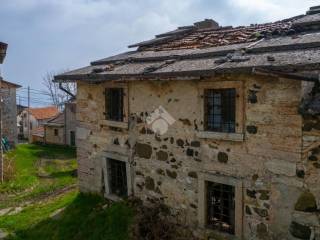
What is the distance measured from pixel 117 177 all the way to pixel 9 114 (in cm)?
2196

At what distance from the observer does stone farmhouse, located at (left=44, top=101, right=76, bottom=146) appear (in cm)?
3312

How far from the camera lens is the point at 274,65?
240 inches

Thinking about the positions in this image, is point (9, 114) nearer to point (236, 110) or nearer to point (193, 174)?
point (193, 174)

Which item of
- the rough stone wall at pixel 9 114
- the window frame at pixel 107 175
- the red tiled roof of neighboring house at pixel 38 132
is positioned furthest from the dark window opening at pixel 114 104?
the red tiled roof of neighboring house at pixel 38 132

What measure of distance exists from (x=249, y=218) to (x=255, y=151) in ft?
4.28

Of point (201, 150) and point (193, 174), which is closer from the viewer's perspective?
point (201, 150)

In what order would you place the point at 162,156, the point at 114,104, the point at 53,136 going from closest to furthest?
the point at 162,156
the point at 114,104
the point at 53,136

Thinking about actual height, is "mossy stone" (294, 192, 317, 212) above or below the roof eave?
below

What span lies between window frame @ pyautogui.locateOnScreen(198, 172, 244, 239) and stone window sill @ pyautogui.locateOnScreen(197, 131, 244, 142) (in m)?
0.76

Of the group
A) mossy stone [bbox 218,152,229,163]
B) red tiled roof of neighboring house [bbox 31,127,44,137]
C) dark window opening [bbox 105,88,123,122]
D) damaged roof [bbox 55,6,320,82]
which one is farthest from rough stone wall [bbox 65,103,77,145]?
mossy stone [bbox 218,152,229,163]

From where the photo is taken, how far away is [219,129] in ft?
25.1

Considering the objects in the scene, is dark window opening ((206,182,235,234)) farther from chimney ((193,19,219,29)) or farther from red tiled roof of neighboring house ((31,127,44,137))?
red tiled roof of neighboring house ((31,127,44,137))

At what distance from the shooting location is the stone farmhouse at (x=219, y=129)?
6.36 m

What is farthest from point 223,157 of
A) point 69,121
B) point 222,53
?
point 69,121
